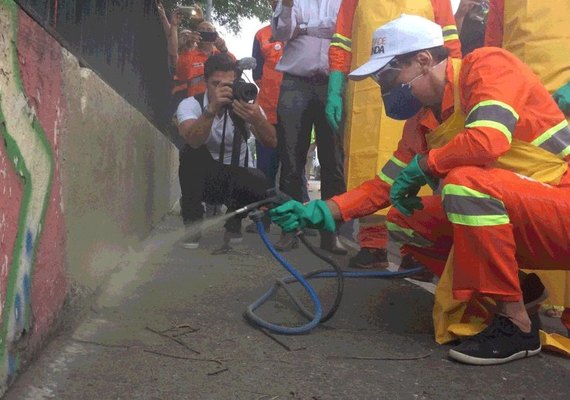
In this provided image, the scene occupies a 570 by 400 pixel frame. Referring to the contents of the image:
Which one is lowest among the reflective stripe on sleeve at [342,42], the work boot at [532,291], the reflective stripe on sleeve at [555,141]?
the work boot at [532,291]

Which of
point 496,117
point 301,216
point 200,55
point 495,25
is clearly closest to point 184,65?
point 200,55

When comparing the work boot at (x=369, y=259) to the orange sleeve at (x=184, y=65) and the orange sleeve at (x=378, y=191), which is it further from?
the orange sleeve at (x=184, y=65)

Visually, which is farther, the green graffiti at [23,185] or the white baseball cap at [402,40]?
the white baseball cap at [402,40]

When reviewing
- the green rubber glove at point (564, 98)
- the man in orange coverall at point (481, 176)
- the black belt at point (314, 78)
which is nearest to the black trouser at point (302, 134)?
the black belt at point (314, 78)

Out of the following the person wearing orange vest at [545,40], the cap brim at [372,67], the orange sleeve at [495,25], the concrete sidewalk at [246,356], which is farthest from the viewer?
the orange sleeve at [495,25]

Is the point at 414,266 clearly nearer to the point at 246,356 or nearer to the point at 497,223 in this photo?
the point at 497,223

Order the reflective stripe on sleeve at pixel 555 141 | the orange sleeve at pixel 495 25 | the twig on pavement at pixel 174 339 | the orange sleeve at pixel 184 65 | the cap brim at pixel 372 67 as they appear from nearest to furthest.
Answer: the twig on pavement at pixel 174 339, the reflective stripe on sleeve at pixel 555 141, the cap brim at pixel 372 67, the orange sleeve at pixel 495 25, the orange sleeve at pixel 184 65

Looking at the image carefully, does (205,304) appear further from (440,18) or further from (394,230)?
(440,18)

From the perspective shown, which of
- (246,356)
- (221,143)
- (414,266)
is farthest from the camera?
(221,143)

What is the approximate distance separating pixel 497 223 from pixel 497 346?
17.4 inches

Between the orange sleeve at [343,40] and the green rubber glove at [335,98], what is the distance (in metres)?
0.05

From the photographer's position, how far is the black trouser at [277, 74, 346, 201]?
4.70 meters

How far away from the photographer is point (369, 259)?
13.8 ft

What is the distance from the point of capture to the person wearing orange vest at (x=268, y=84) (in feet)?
19.0
